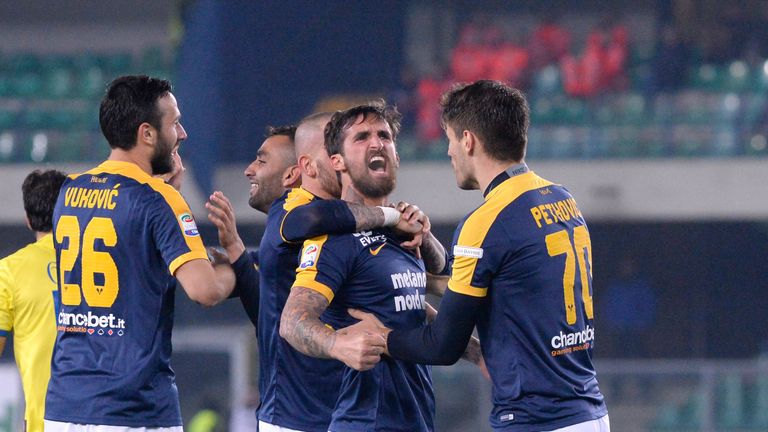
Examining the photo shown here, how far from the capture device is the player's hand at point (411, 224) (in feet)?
13.5

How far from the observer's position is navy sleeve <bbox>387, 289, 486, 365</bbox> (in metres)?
3.60

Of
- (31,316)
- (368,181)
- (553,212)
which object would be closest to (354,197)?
(368,181)

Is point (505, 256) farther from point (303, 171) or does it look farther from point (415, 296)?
point (303, 171)

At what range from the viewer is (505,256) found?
11.7ft

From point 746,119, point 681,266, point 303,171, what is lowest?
point 681,266

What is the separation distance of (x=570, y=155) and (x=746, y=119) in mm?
2291

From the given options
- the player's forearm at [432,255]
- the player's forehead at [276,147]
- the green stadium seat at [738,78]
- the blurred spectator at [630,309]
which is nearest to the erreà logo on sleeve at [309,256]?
the player's forearm at [432,255]

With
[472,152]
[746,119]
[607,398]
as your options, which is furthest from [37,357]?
[746,119]

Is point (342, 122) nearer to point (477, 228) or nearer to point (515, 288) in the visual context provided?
point (477, 228)

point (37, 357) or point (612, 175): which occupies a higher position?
point (612, 175)

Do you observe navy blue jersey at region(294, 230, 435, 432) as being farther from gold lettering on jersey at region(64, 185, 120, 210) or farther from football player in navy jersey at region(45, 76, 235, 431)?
gold lettering on jersey at region(64, 185, 120, 210)

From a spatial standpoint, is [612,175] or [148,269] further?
[612,175]

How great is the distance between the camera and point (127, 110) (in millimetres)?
3988

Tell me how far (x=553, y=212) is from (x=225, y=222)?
1.40 metres
